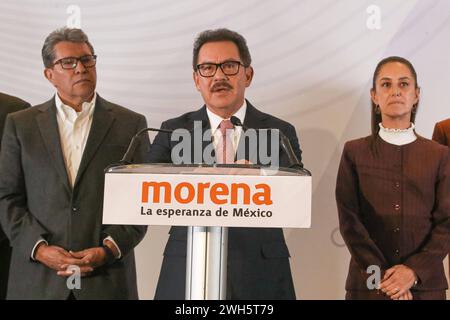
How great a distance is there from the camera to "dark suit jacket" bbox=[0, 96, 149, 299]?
10.5 feet

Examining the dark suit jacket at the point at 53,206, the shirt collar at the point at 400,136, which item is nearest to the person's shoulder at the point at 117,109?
the dark suit jacket at the point at 53,206

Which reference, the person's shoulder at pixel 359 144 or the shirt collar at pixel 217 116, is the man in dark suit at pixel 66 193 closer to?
the shirt collar at pixel 217 116

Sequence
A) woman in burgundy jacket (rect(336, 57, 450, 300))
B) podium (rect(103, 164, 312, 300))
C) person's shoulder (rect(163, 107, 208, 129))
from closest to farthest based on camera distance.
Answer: podium (rect(103, 164, 312, 300)), woman in burgundy jacket (rect(336, 57, 450, 300)), person's shoulder (rect(163, 107, 208, 129))

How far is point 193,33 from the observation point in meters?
3.49

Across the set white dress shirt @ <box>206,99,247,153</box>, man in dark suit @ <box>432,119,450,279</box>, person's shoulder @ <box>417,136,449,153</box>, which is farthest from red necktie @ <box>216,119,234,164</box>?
man in dark suit @ <box>432,119,450,279</box>

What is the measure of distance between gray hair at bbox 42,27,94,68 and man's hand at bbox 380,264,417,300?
1864mm

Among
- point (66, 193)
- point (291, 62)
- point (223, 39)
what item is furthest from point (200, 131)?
point (66, 193)

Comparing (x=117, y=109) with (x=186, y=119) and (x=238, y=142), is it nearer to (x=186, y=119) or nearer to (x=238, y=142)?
(x=186, y=119)

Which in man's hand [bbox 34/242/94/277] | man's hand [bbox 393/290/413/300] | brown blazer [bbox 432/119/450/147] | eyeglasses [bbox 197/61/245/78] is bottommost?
man's hand [bbox 393/290/413/300]

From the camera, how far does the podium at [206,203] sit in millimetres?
1974

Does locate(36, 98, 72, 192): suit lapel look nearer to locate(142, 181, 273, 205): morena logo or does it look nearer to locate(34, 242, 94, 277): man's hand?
locate(34, 242, 94, 277): man's hand

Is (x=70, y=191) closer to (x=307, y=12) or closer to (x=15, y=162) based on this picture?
(x=15, y=162)

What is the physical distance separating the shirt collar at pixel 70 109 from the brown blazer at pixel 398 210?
133 centimetres

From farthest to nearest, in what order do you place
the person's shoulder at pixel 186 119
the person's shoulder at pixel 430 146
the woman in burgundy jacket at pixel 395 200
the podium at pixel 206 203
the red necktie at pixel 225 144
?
the person's shoulder at pixel 186 119 → the person's shoulder at pixel 430 146 → the woman in burgundy jacket at pixel 395 200 → the red necktie at pixel 225 144 → the podium at pixel 206 203
